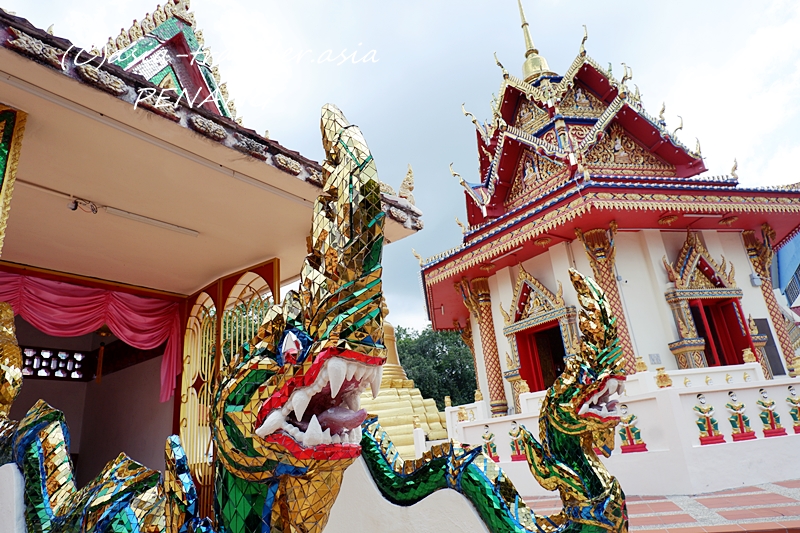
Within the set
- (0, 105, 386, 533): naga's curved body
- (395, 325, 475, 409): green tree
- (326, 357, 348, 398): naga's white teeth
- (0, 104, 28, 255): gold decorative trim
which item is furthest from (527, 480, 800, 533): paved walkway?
(395, 325, 475, 409): green tree

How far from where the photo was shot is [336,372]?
2.39 feet

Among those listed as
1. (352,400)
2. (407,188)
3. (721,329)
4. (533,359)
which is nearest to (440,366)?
(533,359)

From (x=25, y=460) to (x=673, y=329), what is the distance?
8.91 metres

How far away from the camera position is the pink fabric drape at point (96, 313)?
4.48m

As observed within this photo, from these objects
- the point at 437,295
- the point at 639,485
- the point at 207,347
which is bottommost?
the point at 639,485

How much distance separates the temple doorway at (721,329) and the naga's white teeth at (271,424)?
31.0ft

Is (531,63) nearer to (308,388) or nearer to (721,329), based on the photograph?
(721,329)

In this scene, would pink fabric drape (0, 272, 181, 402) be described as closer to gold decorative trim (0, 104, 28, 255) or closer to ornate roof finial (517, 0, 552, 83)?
gold decorative trim (0, 104, 28, 255)

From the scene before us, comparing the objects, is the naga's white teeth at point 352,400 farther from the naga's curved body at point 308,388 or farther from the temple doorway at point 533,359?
the temple doorway at point 533,359

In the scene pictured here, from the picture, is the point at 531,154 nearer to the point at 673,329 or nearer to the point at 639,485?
the point at 673,329

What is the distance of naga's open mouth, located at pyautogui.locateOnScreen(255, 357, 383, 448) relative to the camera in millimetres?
740

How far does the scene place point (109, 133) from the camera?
255 centimetres

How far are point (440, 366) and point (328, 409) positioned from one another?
25.9 metres

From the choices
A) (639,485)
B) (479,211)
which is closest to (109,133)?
(639,485)
